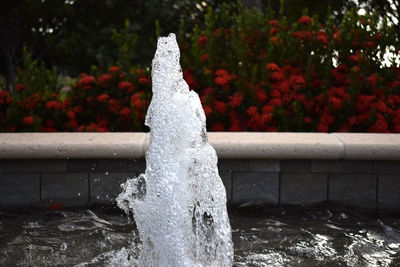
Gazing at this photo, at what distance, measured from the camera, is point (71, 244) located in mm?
3582

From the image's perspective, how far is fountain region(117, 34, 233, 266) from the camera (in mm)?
3186

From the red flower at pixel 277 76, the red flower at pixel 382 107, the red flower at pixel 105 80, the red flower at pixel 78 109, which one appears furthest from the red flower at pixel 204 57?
the red flower at pixel 382 107

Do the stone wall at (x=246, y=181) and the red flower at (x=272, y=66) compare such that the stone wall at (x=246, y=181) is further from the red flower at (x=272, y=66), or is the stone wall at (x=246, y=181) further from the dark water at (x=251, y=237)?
the red flower at (x=272, y=66)

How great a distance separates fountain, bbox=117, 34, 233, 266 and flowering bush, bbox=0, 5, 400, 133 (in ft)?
6.17

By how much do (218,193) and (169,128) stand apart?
18.6 inches

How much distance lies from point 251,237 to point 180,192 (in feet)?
2.38

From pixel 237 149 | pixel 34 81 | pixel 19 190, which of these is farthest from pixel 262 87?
pixel 19 190

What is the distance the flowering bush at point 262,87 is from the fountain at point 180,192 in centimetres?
188

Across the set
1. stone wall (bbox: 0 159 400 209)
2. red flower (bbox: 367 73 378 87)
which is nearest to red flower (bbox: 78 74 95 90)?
stone wall (bbox: 0 159 400 209)

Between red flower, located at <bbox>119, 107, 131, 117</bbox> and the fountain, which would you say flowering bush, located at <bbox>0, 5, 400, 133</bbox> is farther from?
the fountain

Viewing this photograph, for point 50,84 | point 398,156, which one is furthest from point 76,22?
point 398,156

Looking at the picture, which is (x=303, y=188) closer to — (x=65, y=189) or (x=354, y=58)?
(x=65, y=189)

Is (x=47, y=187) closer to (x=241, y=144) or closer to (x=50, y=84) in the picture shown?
(x=241, y=144)

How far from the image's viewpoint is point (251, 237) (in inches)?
146
